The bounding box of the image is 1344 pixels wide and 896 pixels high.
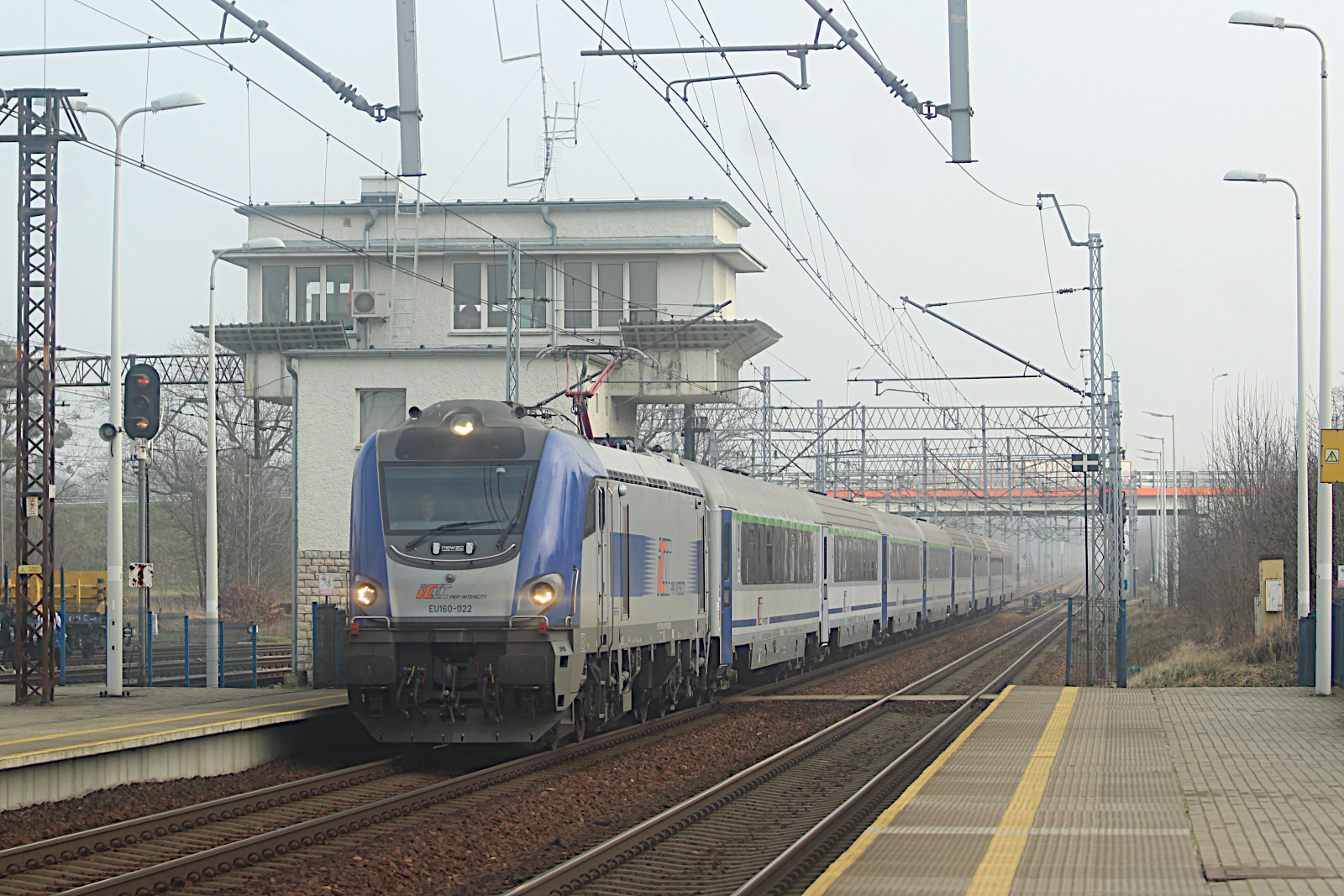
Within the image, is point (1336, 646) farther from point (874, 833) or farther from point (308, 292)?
point (308, 292)

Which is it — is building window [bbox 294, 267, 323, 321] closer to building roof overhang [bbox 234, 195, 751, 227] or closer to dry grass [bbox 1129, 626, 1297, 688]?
building roof overhang [bbox 234, 195, 751, 227]

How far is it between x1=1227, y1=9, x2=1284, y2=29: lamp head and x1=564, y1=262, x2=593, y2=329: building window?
2118cm

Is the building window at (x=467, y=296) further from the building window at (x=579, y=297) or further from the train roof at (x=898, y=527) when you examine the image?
the train roof at (x=898, y=527)

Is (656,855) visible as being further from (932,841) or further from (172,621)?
(172,621)

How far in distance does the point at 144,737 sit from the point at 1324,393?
15.5 meters

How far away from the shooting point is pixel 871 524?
32969 mm

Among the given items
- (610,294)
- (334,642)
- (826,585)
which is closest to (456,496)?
(334,642)

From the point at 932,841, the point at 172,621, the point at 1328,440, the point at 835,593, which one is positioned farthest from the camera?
the point at 172,621

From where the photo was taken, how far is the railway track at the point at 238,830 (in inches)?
343

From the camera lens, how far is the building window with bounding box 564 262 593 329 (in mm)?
37344

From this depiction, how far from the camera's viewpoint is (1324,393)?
19766 millimetres

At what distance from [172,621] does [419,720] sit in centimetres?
3844

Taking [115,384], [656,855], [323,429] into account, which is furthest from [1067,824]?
[323,429]

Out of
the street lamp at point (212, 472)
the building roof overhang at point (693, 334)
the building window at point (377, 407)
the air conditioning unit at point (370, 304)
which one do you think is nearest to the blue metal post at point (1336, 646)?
the street lamp at point (212, 472)
